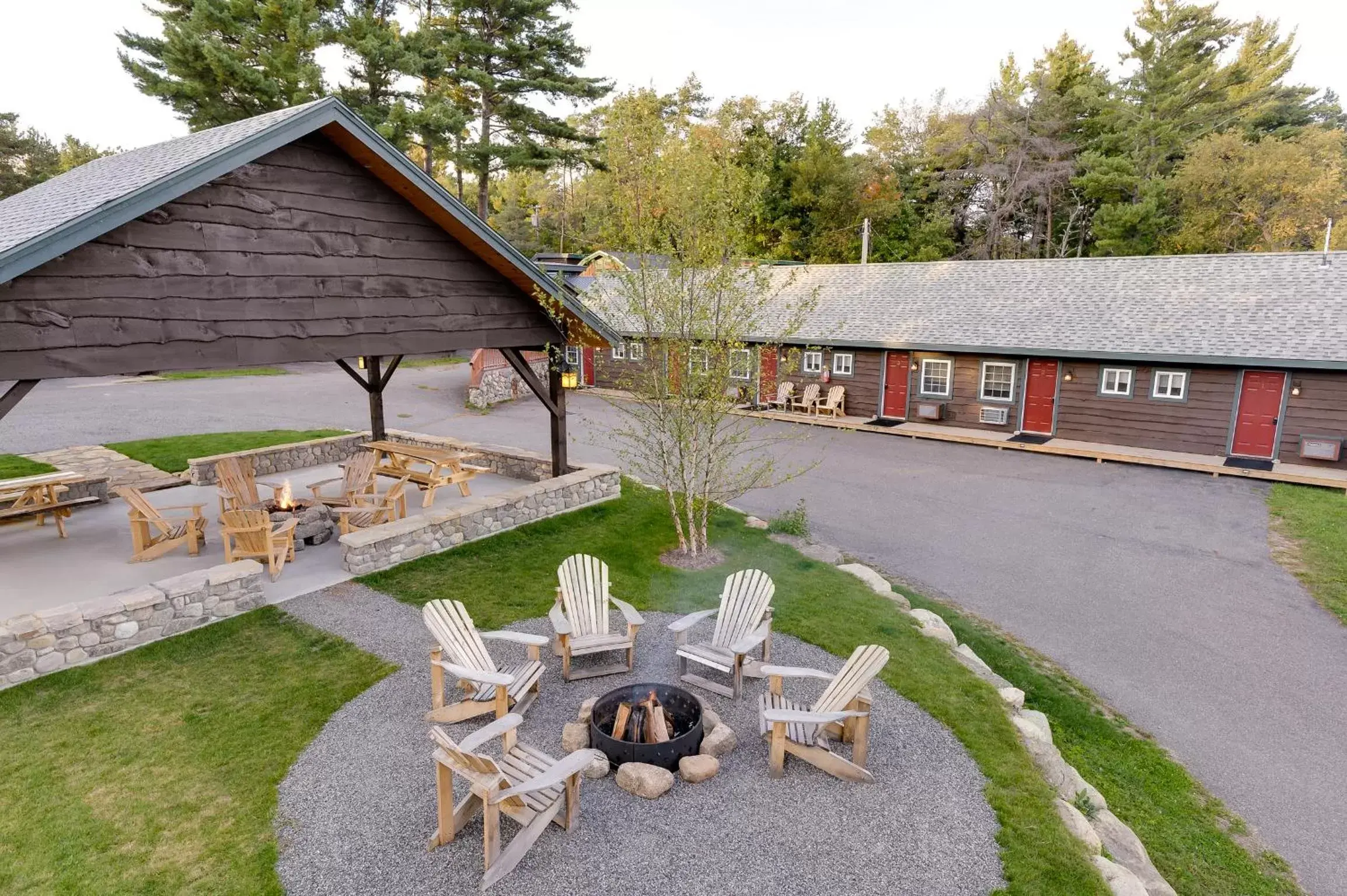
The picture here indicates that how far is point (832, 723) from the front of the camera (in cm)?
592

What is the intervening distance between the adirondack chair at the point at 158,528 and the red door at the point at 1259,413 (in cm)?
1941

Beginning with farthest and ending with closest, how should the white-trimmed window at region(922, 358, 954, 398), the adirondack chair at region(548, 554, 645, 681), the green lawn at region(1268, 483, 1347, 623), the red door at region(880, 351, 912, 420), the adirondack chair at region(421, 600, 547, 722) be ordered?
the red door at region(880, 351, 912, 420)
the white-trimmed window at region(922, 358, 954, 398)
the green lawn at region(1268, 483, 1347, 623)
the adirondack chair at region(548, 554, 645, 681)
the adirondack chair at region(421, 600, 547, 722)

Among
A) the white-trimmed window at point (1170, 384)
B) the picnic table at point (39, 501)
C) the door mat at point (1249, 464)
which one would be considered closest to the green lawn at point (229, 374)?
the picnic table at point (39, 501)

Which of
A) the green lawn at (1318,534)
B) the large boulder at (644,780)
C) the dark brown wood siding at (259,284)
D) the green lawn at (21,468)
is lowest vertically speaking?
the large boulder at (644,780)

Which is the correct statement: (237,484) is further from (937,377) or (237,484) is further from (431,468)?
(937,377)

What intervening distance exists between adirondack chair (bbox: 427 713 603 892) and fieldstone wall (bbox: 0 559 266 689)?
13.1 ft

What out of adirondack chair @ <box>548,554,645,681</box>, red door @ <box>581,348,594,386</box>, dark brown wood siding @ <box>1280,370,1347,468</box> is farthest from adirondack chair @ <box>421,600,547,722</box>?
red door @ <box>581,348,594,386</box>

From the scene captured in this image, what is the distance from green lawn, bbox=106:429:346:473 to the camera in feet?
48.6

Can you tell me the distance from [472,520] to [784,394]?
1389cm

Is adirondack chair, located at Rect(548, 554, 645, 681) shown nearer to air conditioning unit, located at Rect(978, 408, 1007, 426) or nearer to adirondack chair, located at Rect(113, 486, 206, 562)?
adirondack chair, located at Rect(113, 486, 206, 562)

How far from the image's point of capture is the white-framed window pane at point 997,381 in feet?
62.4

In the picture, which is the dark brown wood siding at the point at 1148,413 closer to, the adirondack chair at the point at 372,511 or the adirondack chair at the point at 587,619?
the adirondack chair at the point at 587,619

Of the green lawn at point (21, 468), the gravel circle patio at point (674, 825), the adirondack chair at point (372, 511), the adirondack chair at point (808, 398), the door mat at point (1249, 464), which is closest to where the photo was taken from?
the gravel circle patio at point (674, 825)

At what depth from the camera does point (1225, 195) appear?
110 feet
